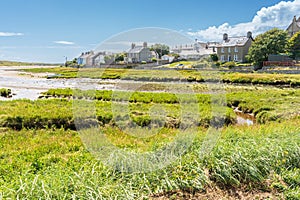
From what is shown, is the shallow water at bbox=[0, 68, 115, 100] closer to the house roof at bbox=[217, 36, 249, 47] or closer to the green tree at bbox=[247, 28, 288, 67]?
the green tree at bbox=[247, 28, 288, 67]

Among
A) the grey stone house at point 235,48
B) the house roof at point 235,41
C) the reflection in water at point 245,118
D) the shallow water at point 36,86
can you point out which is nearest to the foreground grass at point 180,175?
the reflection in water at point 245,118

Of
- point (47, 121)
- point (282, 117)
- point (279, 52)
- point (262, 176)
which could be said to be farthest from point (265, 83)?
point (262, 176)

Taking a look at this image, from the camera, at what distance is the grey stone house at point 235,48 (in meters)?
58.1

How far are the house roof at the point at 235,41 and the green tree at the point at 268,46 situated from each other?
9.64 metres

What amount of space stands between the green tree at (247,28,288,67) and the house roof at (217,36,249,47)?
964 cm

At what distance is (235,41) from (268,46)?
1435 cm

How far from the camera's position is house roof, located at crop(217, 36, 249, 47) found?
192ft

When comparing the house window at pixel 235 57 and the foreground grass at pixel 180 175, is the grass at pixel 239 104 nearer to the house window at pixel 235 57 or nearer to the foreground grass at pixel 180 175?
the foreground grass at pixel 180 175

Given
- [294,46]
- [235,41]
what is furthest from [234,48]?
[294,46]

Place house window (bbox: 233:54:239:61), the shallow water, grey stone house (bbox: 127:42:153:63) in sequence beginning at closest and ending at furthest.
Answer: grey stone house (bbox: 127:42:153:63) < the shallow water < house window (bbox: 233:54:239:61)

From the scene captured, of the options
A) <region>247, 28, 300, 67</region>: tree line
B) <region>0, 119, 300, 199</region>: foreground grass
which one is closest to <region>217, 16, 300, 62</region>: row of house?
<region>247, 28, 300, 67</region>: tree line

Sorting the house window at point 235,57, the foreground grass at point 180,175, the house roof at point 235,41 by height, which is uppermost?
the house roof at point 235,41

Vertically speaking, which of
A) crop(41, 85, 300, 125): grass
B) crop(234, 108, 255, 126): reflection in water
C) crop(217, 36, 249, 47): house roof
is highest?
crop(217, 36, 249, 47): house roof

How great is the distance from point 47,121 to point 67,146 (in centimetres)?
432
